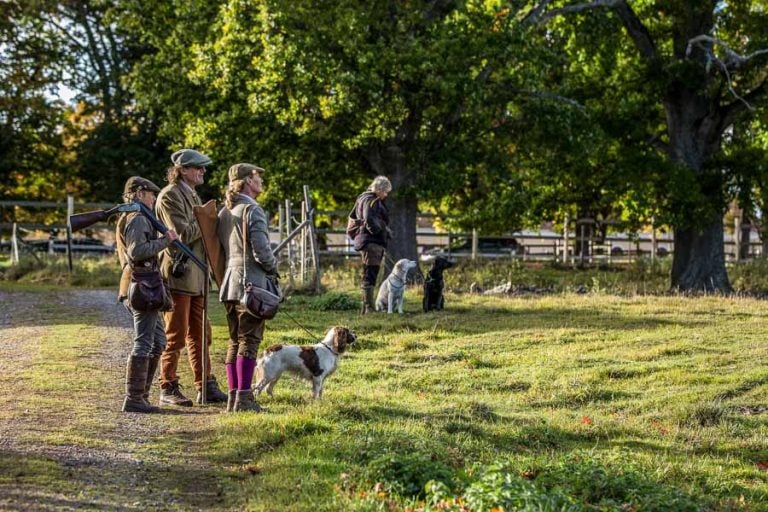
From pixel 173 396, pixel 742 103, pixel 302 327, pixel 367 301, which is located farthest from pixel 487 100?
pixel 173 396

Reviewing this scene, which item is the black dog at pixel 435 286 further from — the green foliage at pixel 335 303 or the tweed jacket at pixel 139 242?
the tweed jacket at pixel 139 242

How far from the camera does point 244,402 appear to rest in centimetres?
890

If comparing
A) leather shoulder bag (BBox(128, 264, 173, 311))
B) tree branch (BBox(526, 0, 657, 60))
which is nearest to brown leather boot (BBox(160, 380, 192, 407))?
leather shoulder bag (BBox(128, 264, 173, 311))

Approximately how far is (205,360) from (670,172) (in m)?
15.9

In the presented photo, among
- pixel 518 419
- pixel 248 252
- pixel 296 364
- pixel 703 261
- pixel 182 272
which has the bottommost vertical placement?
pixel 518 419

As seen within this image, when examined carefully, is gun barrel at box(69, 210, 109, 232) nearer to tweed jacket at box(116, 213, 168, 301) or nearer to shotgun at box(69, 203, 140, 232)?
shotgun at box(69, 203, 140, 232)

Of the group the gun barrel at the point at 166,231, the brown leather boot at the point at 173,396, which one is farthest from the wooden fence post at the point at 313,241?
the gun barrel at the point at 166,231

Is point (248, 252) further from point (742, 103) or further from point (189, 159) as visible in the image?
point (742, 103)

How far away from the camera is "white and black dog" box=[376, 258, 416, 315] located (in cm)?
1628

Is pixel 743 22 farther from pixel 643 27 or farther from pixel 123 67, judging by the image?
pixel 123 67

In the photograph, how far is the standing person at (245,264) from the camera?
8.66m

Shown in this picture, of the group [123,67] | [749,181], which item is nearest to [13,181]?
[123,67]

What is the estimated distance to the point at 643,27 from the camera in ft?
81.1

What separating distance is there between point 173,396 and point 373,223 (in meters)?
6.47
